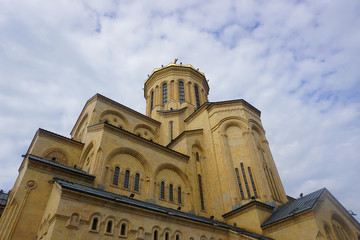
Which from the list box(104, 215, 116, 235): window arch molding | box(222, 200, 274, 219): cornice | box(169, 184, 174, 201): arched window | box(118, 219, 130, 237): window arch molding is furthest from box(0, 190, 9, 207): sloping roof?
box(222, 200, 274, 219): cornice

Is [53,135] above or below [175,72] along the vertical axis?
below

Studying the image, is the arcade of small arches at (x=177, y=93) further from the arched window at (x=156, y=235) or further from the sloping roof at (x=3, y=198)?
the arched window at (x=156, y=235)

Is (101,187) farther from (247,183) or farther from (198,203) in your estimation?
(247,183)

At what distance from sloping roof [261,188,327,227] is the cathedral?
0.11 metres

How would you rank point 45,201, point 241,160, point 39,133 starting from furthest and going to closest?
point 241,160
point 39,133
point 45,201

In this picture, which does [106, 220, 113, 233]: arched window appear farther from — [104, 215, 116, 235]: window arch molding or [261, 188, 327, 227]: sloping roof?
[261, 188, 327, 227]: sloping roof

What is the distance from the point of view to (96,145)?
626 inches

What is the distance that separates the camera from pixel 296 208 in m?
14.4

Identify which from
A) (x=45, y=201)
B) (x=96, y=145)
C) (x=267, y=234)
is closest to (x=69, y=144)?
(x=96, y=145)

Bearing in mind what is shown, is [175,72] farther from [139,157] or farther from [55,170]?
[55,170]

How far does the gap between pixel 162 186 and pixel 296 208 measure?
353 inches

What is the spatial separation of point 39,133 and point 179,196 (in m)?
11.5

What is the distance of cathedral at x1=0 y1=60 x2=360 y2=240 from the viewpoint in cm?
1062

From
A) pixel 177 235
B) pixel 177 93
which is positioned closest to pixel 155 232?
pixel 177 235
